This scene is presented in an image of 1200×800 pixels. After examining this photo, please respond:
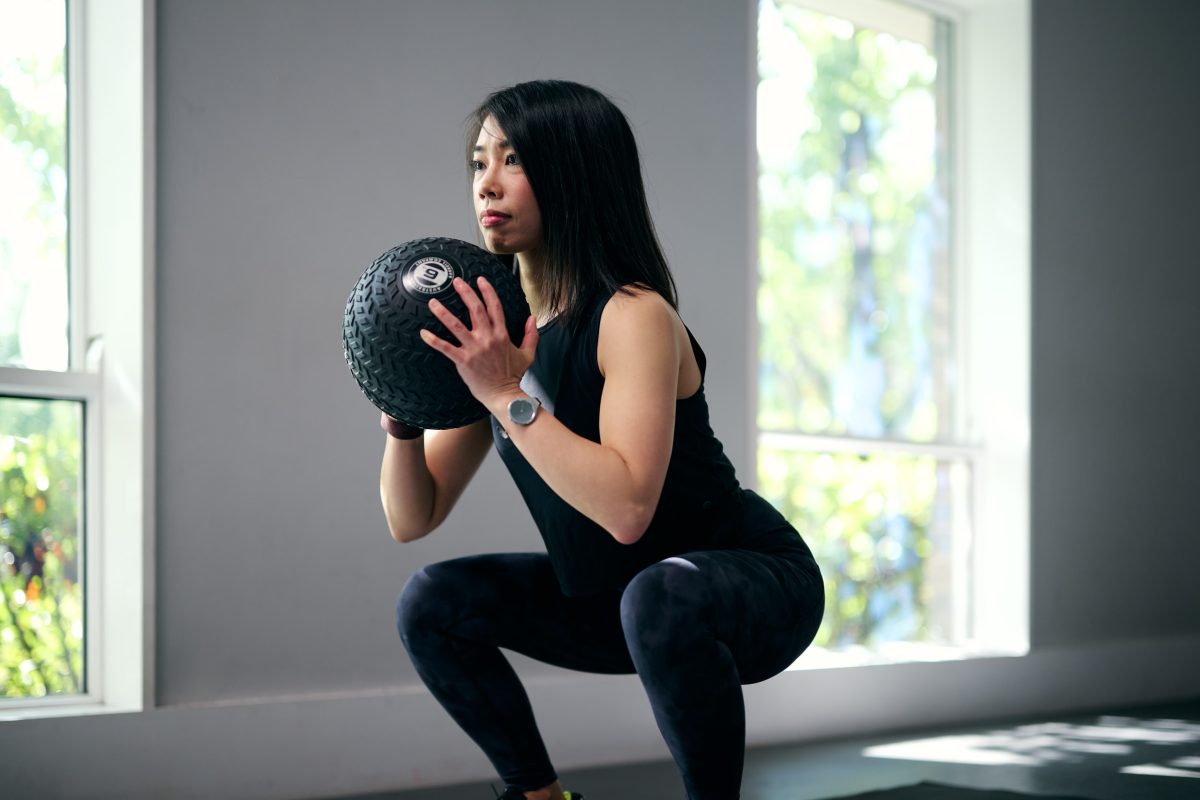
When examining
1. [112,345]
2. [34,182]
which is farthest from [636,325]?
[34,182]

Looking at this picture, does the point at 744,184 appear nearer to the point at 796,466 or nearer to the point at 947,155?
the point at 796,466

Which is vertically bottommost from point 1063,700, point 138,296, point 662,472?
point 1063,700

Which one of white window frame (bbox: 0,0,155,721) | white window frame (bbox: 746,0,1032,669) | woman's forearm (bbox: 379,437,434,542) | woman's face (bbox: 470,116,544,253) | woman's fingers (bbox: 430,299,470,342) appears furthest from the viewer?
white window frame (bbox: 746,0,1032,669)

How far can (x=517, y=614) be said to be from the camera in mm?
1922

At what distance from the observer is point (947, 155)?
4.23m

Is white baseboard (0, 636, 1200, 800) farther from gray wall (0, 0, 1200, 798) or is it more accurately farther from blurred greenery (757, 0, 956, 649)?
blurred greenery (757, 0, 956, 649)

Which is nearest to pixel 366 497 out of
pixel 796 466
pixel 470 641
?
pixel 470 641

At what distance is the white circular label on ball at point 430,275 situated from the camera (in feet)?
5.37

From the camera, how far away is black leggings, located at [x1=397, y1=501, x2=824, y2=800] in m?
1.63

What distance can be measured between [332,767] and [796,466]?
1.73 m

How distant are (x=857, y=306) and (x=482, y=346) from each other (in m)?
2.55

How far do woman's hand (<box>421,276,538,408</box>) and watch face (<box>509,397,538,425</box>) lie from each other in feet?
0.08

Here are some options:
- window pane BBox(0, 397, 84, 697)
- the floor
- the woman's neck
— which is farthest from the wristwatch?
window pane BBox(0, 397, 84, 697)

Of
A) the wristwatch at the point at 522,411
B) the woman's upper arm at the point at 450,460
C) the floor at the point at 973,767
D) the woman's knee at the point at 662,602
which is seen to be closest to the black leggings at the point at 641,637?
the woman's knee at the point at 662,602
